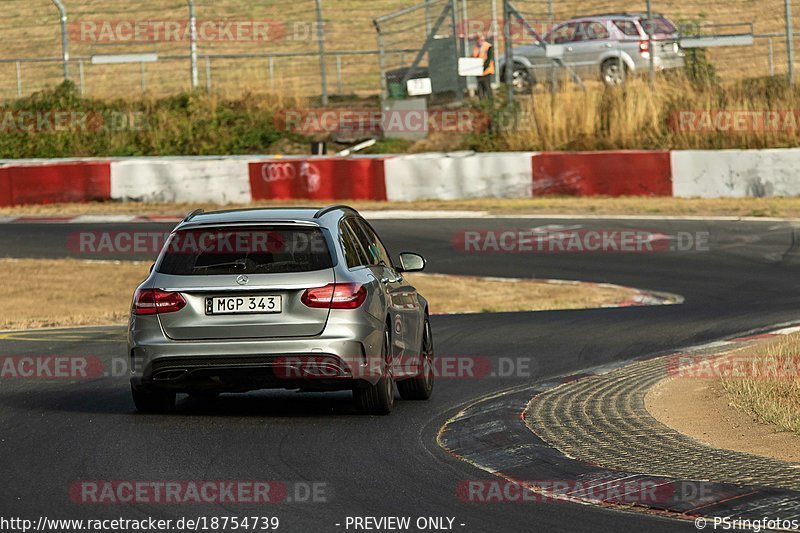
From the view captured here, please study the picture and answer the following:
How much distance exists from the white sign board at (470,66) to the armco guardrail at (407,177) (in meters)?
4.85

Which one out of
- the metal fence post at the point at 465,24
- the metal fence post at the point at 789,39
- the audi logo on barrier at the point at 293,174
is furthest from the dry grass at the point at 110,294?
the metal fence post at the point at 465,24

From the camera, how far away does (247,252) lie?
386 inches

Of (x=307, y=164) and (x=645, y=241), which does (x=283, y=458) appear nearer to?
(x=645, y=241)

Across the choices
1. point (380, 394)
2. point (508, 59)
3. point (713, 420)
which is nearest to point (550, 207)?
point (508, 59)

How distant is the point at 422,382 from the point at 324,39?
27.5 meters

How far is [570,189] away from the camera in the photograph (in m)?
27.5

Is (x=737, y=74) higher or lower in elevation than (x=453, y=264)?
higher

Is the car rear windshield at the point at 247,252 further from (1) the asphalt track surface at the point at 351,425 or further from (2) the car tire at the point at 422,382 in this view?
(2) the car tire at the point at 422,382

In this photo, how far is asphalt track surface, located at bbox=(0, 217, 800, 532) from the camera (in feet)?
22.5

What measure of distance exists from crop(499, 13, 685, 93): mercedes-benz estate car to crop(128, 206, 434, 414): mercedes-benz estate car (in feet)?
75.8

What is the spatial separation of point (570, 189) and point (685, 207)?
105 inches

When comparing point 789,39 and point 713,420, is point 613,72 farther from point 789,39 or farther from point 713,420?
point 713,420

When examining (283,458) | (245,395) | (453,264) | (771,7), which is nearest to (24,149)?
(453,264)

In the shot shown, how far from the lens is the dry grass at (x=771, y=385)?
29.5 ft
